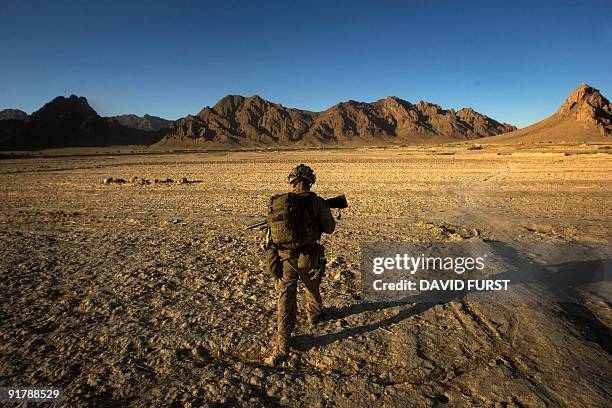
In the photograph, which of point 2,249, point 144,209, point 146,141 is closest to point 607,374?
point 2,249

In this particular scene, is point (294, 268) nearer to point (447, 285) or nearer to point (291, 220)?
point (291, 220)

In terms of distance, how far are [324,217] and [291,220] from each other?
40 centimetres

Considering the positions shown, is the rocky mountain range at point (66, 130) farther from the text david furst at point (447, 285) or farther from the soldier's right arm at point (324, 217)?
the soldier's right arm at point (324, 217)

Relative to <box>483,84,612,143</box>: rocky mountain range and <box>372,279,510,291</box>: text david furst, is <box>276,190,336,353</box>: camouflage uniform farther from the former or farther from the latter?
<box>483,84,612,143</box>: rocky mountain range

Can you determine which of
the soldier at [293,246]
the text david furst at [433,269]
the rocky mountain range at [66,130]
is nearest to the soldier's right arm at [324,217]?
the soldier at [293,246]

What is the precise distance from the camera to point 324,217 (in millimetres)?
4113

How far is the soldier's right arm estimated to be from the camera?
4098mm

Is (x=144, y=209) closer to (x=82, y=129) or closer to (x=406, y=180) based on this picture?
(x=406, y=180)

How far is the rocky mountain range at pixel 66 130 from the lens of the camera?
501 ft

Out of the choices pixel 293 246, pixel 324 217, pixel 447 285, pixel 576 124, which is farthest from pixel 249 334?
pixel 576 124

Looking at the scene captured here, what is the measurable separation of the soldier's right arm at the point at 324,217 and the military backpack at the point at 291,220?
10 centimetres

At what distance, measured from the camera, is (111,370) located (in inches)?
147

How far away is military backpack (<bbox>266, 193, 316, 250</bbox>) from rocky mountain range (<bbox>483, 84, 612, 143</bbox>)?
476 ft

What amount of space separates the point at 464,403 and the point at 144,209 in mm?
11933
